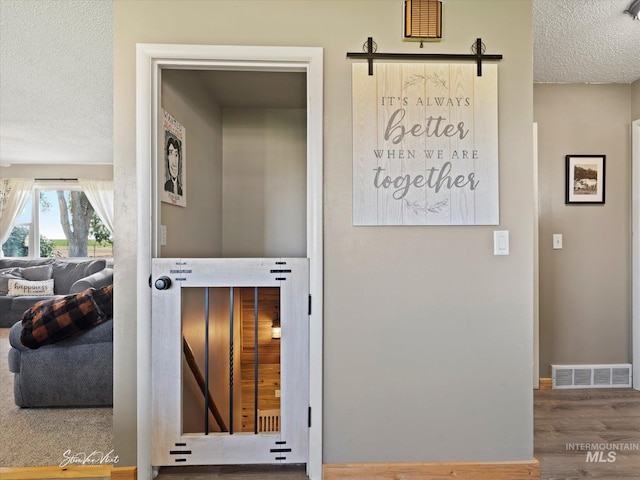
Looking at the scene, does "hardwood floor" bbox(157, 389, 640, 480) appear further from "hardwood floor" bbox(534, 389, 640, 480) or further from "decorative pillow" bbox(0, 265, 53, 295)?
"decorative pillow" bbox(0, 265, 53, 295)

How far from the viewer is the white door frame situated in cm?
172

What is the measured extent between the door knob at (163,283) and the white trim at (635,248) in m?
3.41

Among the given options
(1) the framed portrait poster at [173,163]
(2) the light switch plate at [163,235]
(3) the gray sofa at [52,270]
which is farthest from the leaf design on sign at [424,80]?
(3) the gray sofa at [52,270]

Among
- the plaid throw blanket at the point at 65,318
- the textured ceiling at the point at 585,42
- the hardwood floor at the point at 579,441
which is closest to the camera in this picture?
the hardwood floor at the point at 579,441

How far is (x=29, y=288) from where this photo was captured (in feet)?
17.4

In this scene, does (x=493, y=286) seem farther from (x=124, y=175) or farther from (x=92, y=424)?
(x=92, y=424)

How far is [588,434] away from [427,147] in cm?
196

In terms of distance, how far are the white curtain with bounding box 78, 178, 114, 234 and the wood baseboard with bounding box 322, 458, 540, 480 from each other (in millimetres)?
5934

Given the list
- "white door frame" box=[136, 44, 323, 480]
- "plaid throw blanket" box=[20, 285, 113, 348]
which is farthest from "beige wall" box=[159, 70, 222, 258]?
"plaid throw blanket" box=[20, 285, 113, 348]

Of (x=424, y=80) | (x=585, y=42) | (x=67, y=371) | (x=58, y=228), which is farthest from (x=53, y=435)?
(x=58, y=228)

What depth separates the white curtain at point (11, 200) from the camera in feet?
19.8

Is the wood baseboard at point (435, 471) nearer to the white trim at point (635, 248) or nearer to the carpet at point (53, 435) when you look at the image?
the carpet at point (53, 435)

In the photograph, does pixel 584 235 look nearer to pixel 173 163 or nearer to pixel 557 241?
pixel 557 241

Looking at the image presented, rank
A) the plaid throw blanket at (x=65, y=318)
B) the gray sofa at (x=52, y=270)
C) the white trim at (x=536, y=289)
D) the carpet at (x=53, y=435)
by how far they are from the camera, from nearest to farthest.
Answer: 1. the carpet at (x=53, y=435)
2. the plaid throw blanket at (x=65, y=318)
3. the white trim at (x=536, y=289)
4. the gray sofa at (x=52, y=270)
